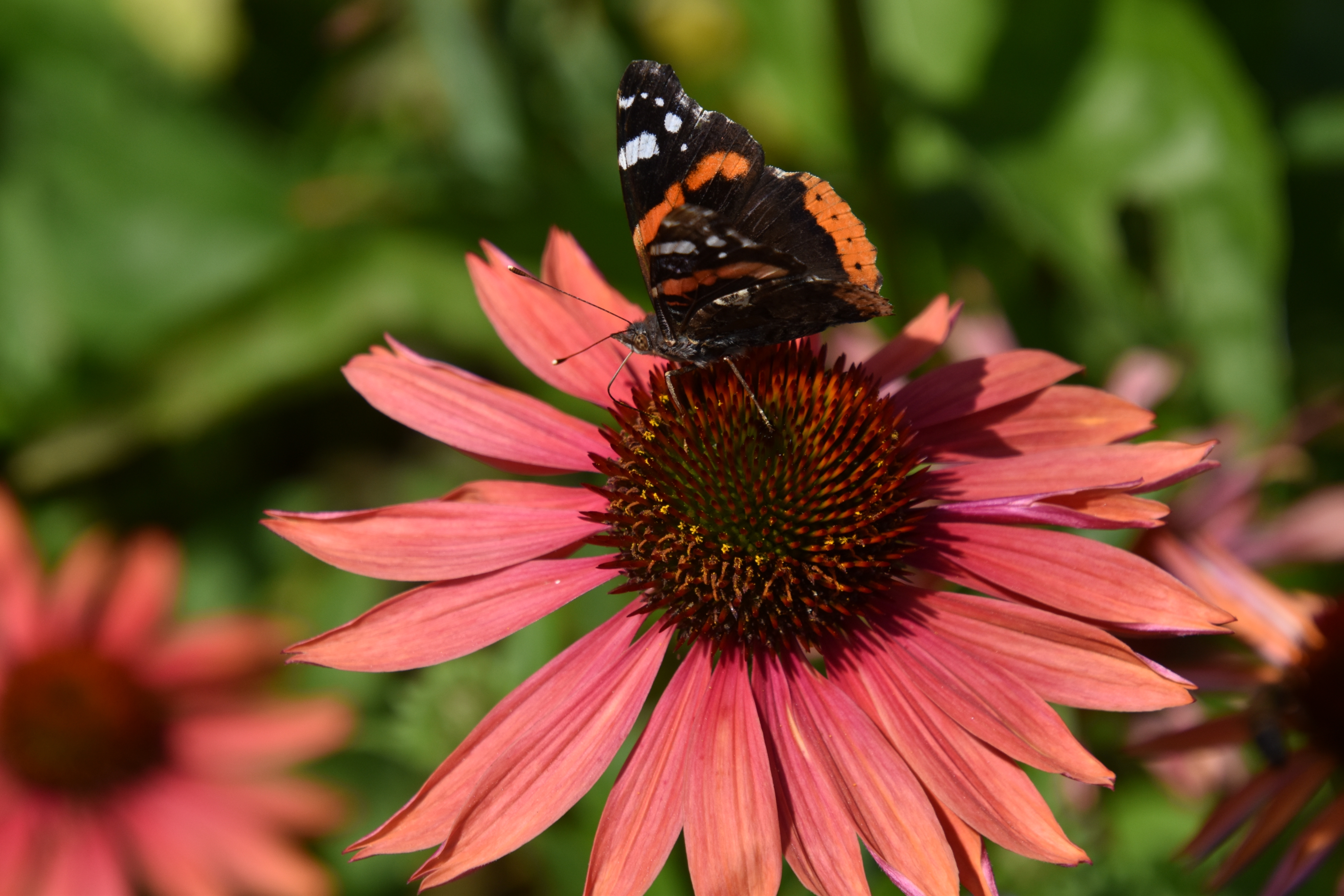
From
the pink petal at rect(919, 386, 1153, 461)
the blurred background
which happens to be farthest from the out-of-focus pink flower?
the pink petal at rect(919, 386, 1153, 461)

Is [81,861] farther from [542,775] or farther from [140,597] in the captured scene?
[542,775]

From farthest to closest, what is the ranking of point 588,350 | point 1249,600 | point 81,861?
point 81,861 → point 1249,600 → point 588,350

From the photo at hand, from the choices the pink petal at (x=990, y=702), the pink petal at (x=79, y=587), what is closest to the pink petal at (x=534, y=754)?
the pink petal at (x=990, y=702)

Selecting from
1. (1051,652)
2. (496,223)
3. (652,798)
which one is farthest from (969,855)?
(496,223)

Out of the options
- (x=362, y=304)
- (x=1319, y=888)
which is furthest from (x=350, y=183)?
(x=1319, y=888)

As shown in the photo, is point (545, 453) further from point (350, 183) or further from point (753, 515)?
point (350, 183)

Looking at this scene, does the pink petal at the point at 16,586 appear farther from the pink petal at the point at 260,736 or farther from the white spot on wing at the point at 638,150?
the white spot on wing at the point at 638,150
